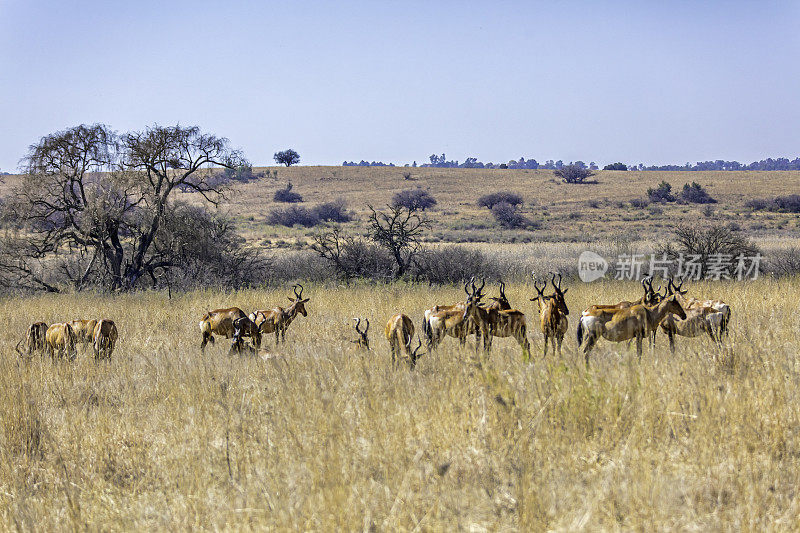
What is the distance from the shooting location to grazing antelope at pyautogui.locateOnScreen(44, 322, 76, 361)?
923cm

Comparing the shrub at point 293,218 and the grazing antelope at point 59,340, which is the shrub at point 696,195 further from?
the grazing antelope at point 59,340

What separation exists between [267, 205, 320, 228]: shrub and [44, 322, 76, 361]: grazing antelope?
41386 mm

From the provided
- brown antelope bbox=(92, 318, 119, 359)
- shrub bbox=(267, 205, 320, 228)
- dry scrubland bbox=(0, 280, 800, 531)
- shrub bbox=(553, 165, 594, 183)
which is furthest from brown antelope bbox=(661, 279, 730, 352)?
shrub bbox=(553, 165, 594, 183)

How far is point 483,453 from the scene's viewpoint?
4.88 meters

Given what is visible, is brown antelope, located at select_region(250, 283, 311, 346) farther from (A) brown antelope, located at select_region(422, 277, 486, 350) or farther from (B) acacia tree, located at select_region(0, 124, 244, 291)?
(B) acacia tree, located at select_region(0, 124, 244, 291)

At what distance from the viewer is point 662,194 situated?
63.2 m

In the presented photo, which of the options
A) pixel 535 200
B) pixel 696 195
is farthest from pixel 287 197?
pixel 696 195

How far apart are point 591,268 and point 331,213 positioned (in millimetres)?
35383

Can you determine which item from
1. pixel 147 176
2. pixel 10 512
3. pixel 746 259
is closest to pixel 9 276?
pixel 147 176

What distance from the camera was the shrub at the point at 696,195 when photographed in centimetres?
6103

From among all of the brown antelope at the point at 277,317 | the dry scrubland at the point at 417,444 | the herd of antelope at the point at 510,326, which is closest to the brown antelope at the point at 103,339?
the herd of antelope at the point at 510,326

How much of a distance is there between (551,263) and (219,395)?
1870cm

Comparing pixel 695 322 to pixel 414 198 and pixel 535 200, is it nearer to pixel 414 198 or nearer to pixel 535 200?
pixel 414 198

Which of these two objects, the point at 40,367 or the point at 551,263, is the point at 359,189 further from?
the point at 40,367
